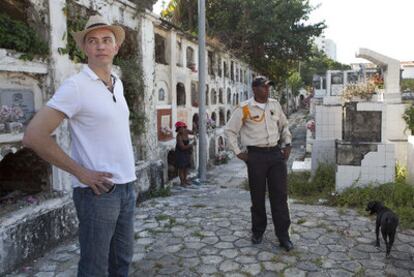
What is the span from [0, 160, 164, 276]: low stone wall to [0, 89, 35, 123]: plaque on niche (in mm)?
963

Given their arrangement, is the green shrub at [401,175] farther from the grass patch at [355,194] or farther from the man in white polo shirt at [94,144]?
the man in white polo shirt at [94,144]

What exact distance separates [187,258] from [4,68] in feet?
8.57

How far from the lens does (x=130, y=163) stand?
229 centimetres

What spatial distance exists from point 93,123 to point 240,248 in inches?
103

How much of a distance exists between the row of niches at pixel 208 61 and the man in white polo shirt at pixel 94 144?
6752mm

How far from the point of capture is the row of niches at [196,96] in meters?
8.90

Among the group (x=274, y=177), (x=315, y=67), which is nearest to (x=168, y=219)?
(x=274, y=177)

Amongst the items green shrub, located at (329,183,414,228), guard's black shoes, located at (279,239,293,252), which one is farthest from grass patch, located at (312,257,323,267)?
green shrub, located at (329,183,414,228)

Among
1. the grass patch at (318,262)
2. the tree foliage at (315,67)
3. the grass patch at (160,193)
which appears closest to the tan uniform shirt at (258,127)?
the grass patch at (318,262)

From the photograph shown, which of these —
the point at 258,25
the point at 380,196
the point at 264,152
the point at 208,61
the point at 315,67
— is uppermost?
the point at 315,67

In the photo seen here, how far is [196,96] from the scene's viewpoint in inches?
459

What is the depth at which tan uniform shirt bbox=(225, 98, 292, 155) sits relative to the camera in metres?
4.12

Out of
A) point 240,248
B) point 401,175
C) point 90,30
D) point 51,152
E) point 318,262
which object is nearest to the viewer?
point 51,152

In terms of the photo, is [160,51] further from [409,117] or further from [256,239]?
[256,239]
